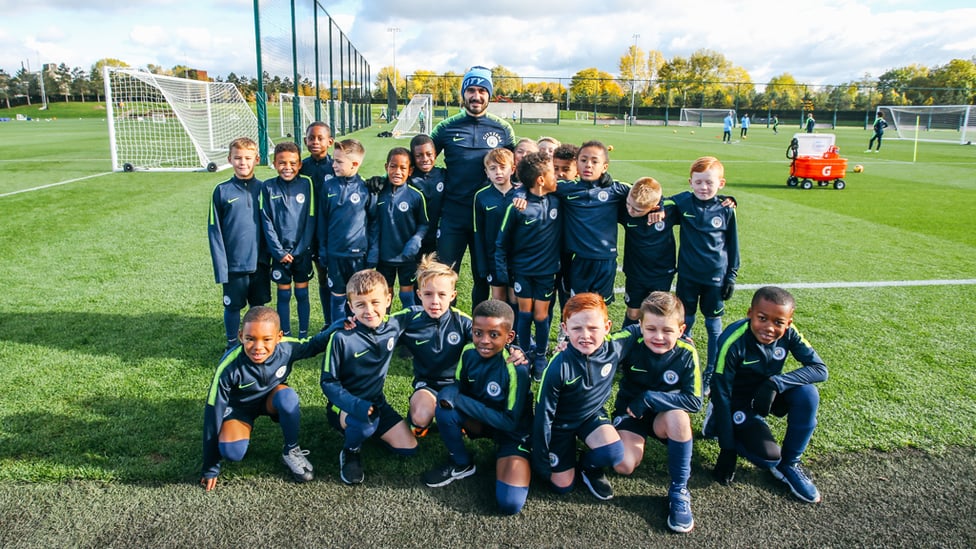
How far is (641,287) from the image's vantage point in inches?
176

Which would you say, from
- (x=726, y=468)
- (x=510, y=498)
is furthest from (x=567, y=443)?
(x=726, y=468)

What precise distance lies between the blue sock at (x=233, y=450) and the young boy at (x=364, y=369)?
511 mm

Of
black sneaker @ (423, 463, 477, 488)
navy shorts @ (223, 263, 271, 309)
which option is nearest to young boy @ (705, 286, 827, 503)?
black sneaker @ (423, 463, 477, 488)

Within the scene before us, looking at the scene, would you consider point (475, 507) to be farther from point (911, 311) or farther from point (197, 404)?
point (911, 311)

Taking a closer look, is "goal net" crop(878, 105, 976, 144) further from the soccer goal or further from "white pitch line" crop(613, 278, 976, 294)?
the soccer goal

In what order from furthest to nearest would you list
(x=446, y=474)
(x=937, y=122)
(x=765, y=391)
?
(x=937, y=122), (x=765, y=391), (x=446, y=474)

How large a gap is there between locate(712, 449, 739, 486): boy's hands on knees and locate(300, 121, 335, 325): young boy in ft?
10.9

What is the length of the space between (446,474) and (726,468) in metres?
1.52

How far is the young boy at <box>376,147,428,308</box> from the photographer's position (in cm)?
471

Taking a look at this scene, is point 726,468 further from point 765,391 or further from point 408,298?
point 408,298

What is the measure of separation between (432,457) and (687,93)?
6365 centimetres

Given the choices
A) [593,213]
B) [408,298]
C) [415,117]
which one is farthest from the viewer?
[415,117]

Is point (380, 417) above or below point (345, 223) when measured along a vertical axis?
below

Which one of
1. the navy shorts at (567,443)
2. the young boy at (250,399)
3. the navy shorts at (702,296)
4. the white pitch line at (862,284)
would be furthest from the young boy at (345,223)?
the white pitch line at (862,284)
